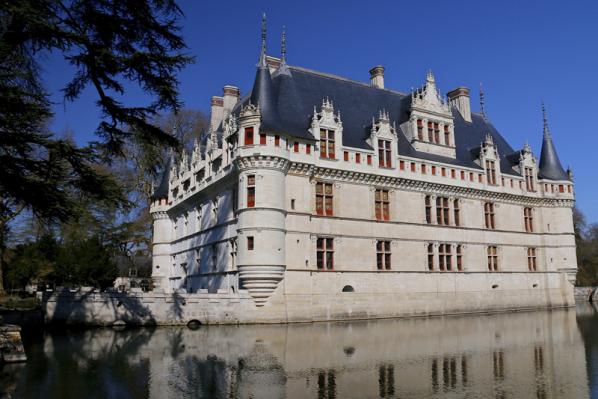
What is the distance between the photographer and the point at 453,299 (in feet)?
87.8

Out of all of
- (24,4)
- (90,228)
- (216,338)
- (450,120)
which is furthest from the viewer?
(90,228)

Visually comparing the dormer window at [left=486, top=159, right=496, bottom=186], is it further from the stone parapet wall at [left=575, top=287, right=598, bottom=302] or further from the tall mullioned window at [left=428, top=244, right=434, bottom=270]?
the stone parapet wall at [left=575, top=287, right=598, bottom=302]

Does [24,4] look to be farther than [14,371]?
No

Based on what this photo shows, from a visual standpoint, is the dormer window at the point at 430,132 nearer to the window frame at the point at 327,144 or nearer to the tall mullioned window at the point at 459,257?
the tall mullioned window at the point at 459,257

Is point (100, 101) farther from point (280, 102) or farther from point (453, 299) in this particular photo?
point (453, 299)

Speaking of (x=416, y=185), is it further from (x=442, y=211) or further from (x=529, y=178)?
(x=529, y=178)

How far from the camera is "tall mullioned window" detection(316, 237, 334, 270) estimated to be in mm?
23062

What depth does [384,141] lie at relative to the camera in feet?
84.4

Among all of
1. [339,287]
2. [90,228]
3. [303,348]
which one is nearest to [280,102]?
[339,287]

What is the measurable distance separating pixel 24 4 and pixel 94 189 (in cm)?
344

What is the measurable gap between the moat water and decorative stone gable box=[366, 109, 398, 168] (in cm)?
927

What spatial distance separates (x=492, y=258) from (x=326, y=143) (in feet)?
40.8

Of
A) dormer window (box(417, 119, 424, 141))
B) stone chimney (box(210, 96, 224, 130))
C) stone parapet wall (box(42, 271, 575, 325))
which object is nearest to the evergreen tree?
stone parapet wall (box(42, 271, 575, 325))

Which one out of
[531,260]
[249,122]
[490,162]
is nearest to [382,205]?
[249,122]
